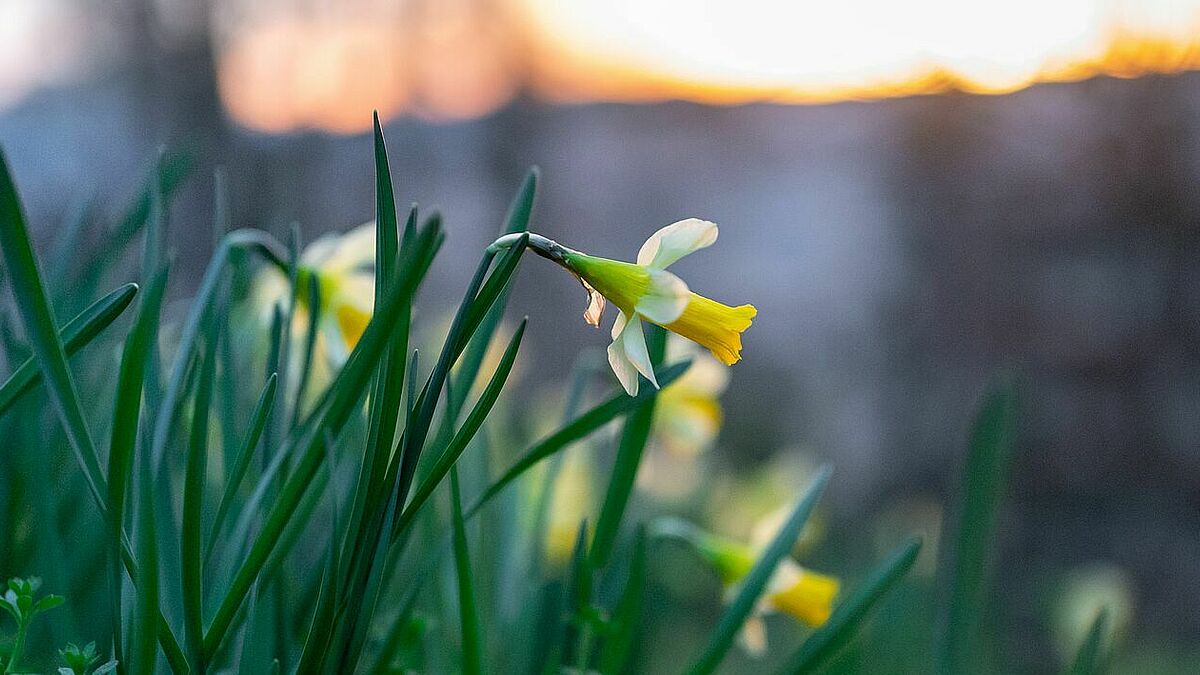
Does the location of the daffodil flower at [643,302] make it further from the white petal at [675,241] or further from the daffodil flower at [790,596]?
the daffodil flower at [790,596]

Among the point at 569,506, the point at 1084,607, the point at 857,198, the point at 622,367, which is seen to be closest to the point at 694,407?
the point at 569,506

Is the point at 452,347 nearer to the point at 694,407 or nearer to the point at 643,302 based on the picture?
the point at 643,302

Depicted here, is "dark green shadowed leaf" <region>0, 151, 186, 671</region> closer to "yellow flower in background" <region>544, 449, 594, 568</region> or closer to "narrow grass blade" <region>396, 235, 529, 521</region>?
"narrow grass blade" <region>396, 235, 529, 521</region>

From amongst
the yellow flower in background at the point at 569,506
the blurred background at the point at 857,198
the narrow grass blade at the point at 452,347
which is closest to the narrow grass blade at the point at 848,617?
the narrow grass blade at the point at 452,347

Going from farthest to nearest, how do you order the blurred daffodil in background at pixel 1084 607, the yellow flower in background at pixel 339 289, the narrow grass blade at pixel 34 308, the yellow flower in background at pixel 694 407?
the blurred daffodil in background at pixel 1084 607, the yellow flower in background at pixel 694 407, the yellow flower in background at pixel 339 289, the narrow grass blade at pixel 34 308

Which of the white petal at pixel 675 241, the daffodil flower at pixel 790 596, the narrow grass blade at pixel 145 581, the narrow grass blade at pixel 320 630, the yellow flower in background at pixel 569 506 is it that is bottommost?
the yellow flower in background at pixel 569 506
